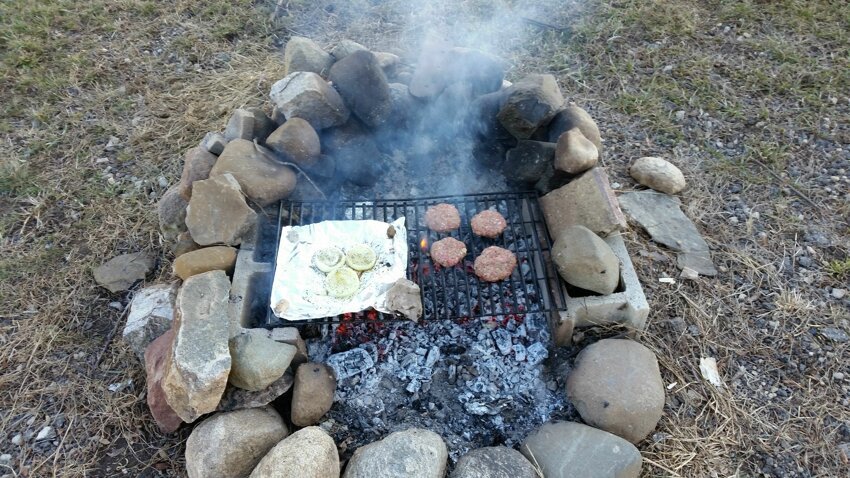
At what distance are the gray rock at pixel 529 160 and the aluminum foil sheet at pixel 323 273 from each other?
832 millimetres

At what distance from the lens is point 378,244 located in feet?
10.9

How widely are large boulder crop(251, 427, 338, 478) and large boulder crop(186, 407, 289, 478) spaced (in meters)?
0.17

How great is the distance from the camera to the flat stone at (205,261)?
3.17m

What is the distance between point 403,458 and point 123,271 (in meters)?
2.54

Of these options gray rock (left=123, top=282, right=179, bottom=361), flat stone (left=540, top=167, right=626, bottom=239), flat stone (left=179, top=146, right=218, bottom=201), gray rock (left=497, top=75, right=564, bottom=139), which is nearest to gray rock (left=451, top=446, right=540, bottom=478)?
flat stone (left=540, top=167, right=626, bottom=239)

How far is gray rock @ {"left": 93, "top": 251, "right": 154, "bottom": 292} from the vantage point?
147 inches

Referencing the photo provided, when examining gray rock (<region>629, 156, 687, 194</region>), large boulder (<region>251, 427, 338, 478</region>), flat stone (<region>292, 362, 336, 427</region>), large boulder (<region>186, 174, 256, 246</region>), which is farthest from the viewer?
gray rock (<region>629, 156, 687, 194</region>)

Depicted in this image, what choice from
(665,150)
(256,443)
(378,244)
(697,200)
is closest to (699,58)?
(665,150)

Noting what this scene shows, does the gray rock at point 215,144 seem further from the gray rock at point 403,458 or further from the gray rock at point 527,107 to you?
the gray rock at point 403,458

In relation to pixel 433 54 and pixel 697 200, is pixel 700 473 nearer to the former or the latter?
pixel 697 200

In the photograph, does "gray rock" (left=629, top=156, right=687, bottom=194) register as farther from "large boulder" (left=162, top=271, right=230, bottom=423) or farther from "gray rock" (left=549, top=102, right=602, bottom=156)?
"large boulder" (left=162, top=271, right=230, bottom=423)

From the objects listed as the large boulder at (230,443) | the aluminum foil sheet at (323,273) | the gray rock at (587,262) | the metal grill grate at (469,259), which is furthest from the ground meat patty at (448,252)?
the large boulder at (230,443)

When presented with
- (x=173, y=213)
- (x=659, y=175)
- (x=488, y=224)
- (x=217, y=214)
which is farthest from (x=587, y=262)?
(x=173, y=213)

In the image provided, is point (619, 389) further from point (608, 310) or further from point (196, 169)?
point (196, 169)
